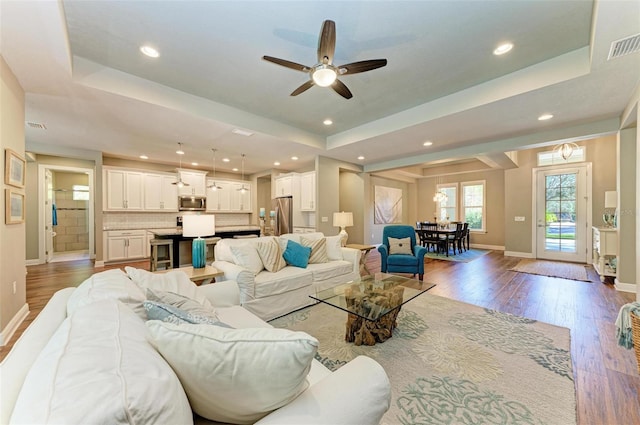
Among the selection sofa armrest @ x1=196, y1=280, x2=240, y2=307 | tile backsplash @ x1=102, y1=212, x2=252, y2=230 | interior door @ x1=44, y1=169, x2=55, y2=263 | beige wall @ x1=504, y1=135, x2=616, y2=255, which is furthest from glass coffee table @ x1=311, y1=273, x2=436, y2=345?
interior door @ x1=44, y1=169, x2=55, y2=263

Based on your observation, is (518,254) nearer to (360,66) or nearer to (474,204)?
(474,204)

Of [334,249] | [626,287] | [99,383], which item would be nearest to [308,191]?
[334,249]

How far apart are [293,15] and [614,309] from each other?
4.96 meters

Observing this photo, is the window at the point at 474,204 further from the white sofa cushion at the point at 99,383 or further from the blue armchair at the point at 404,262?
the white sofa cushion at the point at 99,383

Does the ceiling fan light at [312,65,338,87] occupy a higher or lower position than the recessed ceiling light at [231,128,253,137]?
lower

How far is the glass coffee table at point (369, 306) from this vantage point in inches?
86.4

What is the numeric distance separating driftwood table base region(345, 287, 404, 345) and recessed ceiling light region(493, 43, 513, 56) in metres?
2.67

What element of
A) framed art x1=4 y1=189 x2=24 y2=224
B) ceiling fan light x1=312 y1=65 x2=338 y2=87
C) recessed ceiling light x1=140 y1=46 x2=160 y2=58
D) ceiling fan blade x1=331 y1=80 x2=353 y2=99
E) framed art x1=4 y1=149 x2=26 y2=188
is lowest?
framed art x1=4 y1=189 x2=24 y2=224

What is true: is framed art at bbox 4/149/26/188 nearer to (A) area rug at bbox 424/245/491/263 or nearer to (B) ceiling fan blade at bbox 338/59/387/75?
(B) ceiling fan blade at bbox 338/59/387/75

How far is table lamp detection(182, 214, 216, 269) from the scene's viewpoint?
8.89 feet

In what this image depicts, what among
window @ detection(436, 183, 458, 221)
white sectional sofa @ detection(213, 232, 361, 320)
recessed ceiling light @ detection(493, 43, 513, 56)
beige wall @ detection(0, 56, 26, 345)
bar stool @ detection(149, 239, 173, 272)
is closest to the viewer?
beige wall @ detection(0, 56, 26, 345)

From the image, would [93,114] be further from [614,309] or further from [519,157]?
[519,157]

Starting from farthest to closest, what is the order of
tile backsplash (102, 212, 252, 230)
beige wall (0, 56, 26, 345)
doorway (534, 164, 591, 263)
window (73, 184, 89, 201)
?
window (73, 184, 89, 201), tile backsplash (102, 212, 252, 230), doorway (534, 164, 591, 263), beige wall (0, 56, 26, 345)

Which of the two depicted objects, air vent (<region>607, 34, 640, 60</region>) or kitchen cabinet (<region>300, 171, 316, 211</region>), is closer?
air vent (<region>607, 34, 640, 60</region>)
